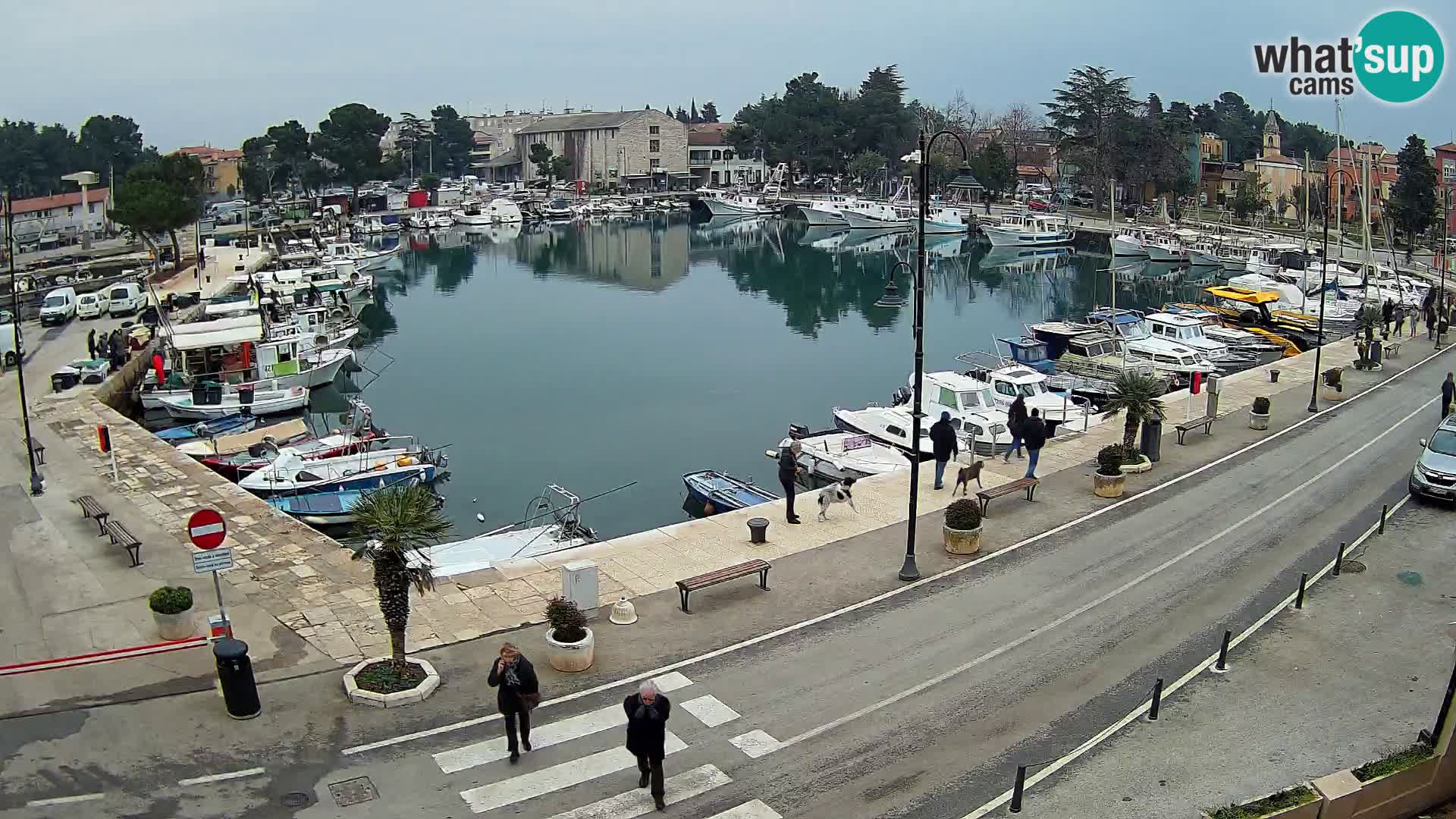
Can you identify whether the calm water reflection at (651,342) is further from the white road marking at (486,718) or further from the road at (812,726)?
the white road marking at (486,718)

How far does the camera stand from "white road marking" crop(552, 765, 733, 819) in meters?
11.5

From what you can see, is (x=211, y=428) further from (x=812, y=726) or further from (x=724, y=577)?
(x=812, y=726)

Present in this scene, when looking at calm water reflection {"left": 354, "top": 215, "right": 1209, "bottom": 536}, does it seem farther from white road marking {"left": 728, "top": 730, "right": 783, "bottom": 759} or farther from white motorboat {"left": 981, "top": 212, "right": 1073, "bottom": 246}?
white road marking {"left": 728, "top": 730, "right": 783, "bottom": 759}

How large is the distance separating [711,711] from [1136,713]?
5120 millimetres

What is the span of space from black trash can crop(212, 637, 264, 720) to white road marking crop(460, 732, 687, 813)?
10.7ft

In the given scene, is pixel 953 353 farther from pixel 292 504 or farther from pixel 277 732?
pixel 277 732

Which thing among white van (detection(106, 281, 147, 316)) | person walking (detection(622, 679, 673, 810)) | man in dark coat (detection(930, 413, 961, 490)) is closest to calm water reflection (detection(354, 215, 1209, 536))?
A: man in dark coat (detection(930, 413, 961, 490))

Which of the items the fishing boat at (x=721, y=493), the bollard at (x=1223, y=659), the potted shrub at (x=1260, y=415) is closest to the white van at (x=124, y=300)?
the fishing boat at (x=721, y=493)

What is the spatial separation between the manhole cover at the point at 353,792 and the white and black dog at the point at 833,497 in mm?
11110

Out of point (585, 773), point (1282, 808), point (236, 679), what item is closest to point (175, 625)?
point (236, 679)

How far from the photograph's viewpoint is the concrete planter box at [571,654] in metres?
14.6

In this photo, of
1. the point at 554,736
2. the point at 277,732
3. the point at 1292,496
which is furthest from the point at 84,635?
the point at 1292,496

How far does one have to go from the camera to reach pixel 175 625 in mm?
15703

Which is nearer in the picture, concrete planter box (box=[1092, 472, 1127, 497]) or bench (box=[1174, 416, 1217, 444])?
concrete planter box (box=[1092, 472, 1127, 497])
